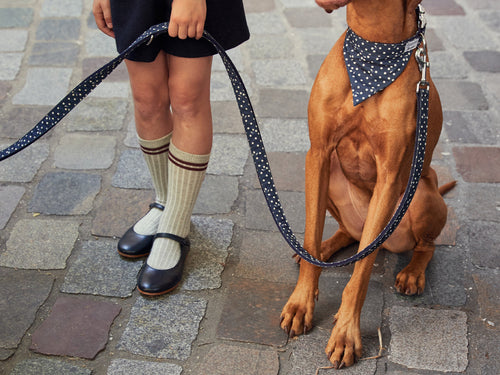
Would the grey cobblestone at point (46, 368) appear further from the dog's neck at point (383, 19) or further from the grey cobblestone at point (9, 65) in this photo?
the grey cobblestone at point (9, 65)

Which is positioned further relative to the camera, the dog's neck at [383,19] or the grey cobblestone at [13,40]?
the grey cobblestone at [13,40]

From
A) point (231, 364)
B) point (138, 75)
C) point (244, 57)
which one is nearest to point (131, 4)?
point (138, 75)

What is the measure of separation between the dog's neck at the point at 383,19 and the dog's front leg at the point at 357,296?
500mm

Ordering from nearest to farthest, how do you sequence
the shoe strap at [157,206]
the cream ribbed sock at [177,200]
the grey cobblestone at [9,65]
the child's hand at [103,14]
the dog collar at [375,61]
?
1. the dog collar at [375,61]
2. the child's hand at [103,14]
3. the cream ribbed sock at [177,200]
4. the shoe strap at [157,206]
5. the grey cobblestone at [9,65]

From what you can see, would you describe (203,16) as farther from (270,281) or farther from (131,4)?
(270,281)

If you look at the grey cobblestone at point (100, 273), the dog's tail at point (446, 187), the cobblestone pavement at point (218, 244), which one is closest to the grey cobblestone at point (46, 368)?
the cobblestone pavement at point (218, 244)

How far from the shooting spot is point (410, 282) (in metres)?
2.47

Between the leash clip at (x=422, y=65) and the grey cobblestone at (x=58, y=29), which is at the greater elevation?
the leash clip at (x=422, y=65)

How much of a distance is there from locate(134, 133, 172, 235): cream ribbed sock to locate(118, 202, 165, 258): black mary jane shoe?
2cm

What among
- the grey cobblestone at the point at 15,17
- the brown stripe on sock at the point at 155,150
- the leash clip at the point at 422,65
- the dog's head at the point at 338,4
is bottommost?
the grey cobblestone at the point at 15,17

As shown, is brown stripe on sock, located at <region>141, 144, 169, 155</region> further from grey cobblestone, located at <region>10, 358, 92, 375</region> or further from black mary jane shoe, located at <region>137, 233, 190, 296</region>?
grey cobblestone, located at <region>10, 358, 92, 375</region>

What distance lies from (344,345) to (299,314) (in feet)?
0.67

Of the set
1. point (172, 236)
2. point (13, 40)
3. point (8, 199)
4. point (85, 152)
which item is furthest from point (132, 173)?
point (13, 40)

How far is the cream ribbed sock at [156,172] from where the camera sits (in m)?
2.54
